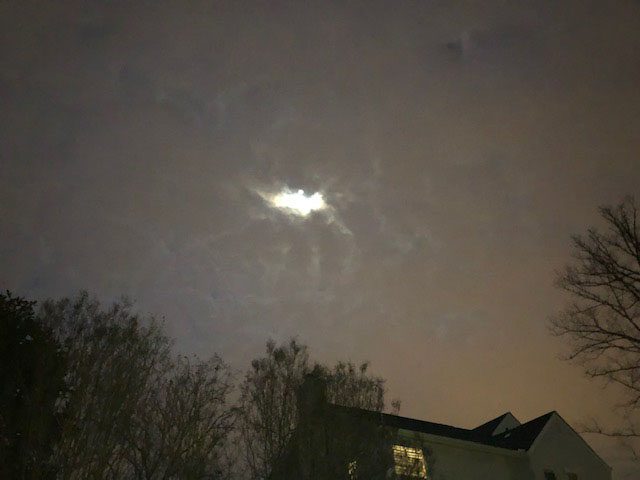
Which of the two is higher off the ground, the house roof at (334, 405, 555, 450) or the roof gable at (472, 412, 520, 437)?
the roof gable at (472, 412, 520, 437)

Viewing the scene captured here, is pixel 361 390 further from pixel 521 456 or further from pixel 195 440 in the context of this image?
pixel 521 456

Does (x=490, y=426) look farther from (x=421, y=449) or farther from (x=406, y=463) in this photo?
(x=406, y=463)

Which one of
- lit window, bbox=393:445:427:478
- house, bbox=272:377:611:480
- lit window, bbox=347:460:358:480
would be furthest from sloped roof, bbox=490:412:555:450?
lit window, bbox=347:460:358:480

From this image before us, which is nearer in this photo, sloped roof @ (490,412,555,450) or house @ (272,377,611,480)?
house @ (272,377,611,480)

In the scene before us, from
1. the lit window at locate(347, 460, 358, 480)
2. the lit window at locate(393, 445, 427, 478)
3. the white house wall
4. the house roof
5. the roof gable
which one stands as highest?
the roof gable

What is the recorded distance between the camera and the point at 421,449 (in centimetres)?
2131

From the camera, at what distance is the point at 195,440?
1806 centimetres

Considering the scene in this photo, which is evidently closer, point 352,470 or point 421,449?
point 352,470

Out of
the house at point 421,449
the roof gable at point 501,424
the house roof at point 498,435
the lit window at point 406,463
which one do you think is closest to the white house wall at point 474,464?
the house at point 421,449

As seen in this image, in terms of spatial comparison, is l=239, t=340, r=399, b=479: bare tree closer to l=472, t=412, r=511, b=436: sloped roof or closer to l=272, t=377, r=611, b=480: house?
l=272, t=377, r=611, b=480: house

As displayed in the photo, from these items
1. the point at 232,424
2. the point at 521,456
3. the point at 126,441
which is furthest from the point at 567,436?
the point at 126,441

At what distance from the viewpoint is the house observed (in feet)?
58.4

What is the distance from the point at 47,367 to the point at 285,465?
9.35 meters

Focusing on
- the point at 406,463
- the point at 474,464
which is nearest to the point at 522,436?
the point at 474,464
